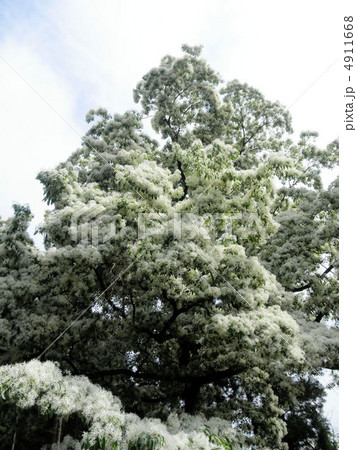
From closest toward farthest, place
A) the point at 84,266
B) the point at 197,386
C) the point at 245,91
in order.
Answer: the point at 84,266
the point at 197,386
the point at 245,91

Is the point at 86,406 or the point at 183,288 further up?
the point at 183,288

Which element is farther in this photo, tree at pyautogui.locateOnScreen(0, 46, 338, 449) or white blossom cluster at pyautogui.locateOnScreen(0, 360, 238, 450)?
tree at pyautogui.locateOnScreen(0, 46, 338, 449)

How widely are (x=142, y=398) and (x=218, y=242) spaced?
530 cm

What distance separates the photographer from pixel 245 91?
17.0 meters

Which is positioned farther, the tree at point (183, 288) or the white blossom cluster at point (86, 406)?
the tree at point (183, 288)

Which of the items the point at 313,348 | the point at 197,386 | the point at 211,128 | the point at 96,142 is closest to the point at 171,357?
the point at 197,386

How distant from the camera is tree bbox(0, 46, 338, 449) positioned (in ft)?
26.4

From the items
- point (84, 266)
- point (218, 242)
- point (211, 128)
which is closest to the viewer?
point (84, 266)

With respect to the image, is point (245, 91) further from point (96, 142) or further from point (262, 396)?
point (262, 396)

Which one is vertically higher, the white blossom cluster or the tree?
the tree

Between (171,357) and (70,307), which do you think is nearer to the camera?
(70,307)

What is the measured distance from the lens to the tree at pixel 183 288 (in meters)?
8.05

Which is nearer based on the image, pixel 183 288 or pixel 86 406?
pixel 86 406

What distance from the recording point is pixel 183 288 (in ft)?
27.3
